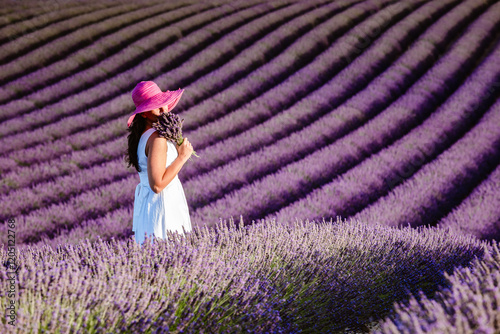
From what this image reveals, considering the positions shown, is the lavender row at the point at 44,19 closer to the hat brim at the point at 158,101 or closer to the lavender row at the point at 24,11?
the lavender row at the point at 24,11

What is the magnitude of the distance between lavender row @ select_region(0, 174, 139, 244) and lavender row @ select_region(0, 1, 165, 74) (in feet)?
17.4

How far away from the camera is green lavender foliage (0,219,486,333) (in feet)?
4.90

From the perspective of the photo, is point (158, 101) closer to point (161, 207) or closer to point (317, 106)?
point (161, 207)

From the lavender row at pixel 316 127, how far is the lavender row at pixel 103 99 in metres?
2.48

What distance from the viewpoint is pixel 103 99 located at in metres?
7.52

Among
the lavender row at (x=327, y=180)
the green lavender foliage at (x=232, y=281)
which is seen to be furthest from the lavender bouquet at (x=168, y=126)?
the lavender row at (x=327, y=180)

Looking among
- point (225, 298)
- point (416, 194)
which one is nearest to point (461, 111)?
point (416, 194)

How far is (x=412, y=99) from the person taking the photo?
285 inches

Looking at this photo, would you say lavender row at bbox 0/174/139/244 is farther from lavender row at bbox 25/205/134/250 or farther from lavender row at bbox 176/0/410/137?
lavender row at bbox 176/0/410/137

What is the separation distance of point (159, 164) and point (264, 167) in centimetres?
306

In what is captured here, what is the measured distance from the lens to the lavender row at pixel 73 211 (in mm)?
3928

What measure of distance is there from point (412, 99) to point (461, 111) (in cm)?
84

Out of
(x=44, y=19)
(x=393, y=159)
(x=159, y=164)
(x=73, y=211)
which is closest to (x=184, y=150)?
(x=159, y=164)

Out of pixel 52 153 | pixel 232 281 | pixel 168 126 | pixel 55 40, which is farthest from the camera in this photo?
pixel 55 40
